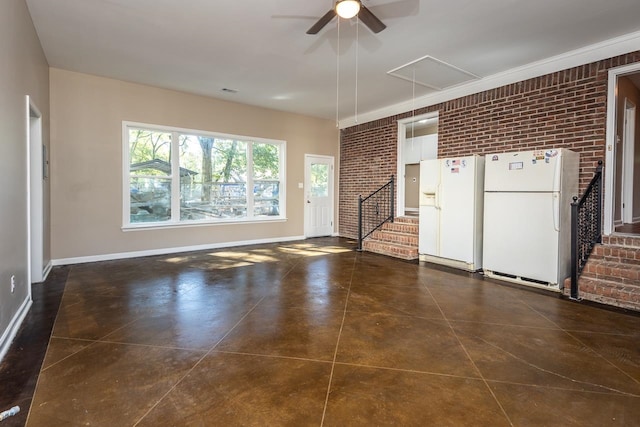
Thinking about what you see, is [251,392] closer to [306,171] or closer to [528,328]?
[528,328]

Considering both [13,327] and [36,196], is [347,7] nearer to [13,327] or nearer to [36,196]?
[13,327]

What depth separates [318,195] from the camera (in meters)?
7.90

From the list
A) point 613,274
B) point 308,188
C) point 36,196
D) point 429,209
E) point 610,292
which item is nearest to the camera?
point 610,292

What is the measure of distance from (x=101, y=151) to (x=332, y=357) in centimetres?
505

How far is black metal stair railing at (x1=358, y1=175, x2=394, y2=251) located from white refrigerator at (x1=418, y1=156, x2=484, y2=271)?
1.52m

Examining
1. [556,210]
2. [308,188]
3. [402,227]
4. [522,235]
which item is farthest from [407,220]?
[556,210]

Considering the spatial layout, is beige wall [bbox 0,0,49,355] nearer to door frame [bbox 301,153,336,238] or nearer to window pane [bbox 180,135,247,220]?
window pane [bbox 180,135,247,220]

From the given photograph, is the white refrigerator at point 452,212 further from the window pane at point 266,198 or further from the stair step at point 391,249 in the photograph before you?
the window pane at point 266,198

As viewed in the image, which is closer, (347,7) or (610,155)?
(347,7)

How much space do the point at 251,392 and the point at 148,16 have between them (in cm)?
373

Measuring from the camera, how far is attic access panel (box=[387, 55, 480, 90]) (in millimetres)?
4523

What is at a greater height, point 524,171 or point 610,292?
point 524,171

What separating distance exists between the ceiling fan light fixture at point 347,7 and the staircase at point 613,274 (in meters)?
3.62

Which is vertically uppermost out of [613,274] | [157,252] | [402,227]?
[402,227]
